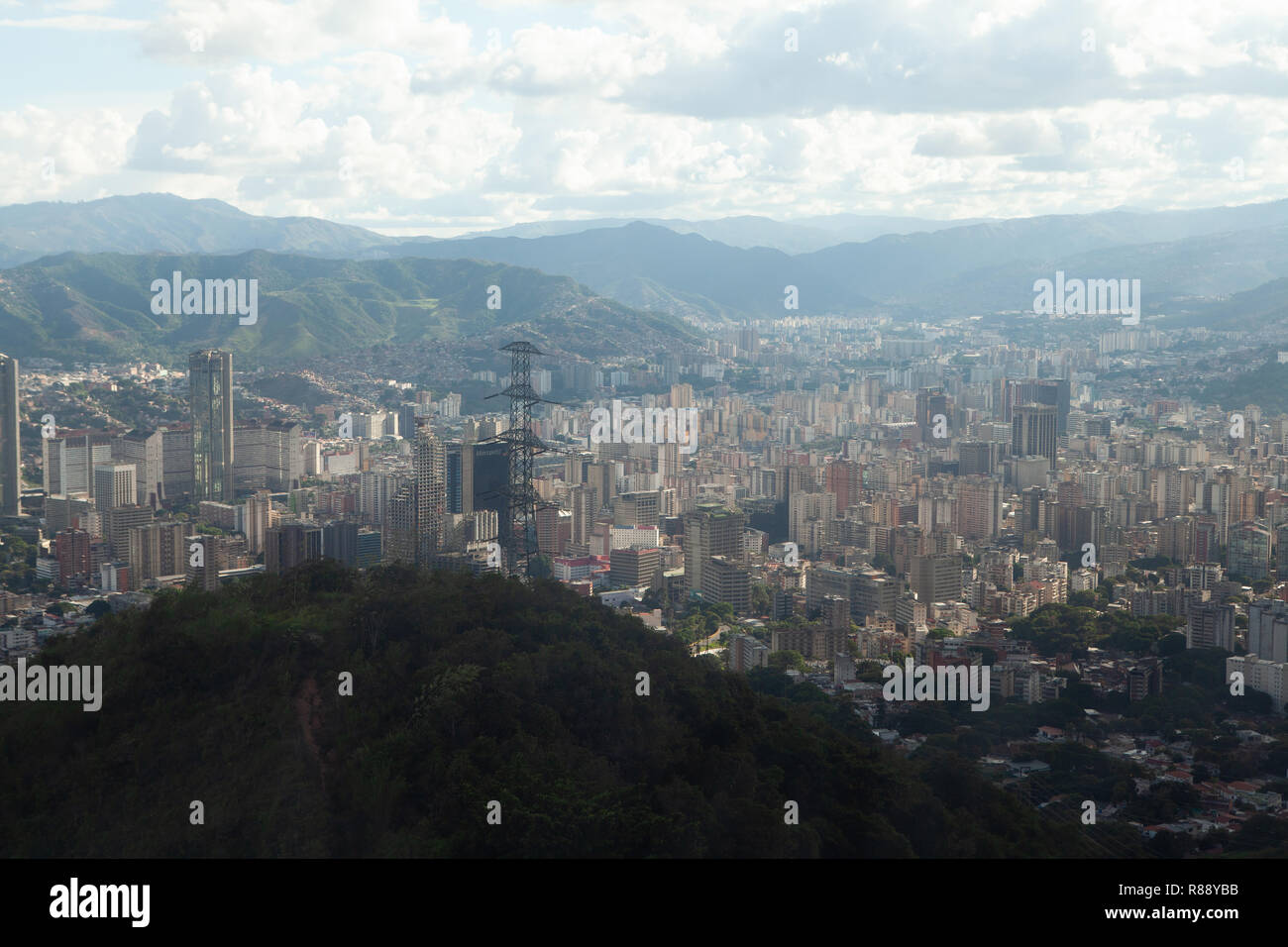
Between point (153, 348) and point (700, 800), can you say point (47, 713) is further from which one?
point (153, 348)

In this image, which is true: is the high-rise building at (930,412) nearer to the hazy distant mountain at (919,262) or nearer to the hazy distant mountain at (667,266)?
the hazy distant mountain at (919,262)

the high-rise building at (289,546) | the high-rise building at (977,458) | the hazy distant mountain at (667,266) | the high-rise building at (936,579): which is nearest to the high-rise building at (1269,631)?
the high-rise building at (936,579)

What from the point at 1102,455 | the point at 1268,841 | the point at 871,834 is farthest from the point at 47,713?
the point at 1102,455

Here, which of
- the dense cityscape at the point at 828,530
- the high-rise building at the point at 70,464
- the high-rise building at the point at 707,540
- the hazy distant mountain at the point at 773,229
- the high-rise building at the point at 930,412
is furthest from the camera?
the hazy distant mountain at the point at 773,229

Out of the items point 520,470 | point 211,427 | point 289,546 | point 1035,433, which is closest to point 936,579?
point 520,470

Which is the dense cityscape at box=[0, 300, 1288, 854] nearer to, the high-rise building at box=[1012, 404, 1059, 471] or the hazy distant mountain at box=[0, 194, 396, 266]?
the high-rise building at box=[1012, 404, 1059, 471]

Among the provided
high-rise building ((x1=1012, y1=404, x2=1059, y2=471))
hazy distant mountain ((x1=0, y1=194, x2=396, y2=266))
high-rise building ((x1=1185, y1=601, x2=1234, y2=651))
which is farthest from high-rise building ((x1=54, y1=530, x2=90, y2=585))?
hazy distant mountain ((x1=0, y1=194, x2=396, y2=266))
